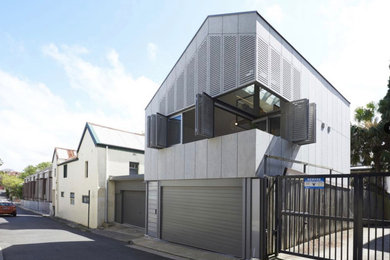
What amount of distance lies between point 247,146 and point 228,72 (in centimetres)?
286

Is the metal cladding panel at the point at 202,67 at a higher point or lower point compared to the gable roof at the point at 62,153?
higher

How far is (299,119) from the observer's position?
10.8 meters

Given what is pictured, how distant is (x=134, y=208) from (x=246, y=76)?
12.3m

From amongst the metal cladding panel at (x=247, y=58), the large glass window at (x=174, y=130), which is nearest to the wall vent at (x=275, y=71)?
the metal cladding panel at (x=247, y=58)

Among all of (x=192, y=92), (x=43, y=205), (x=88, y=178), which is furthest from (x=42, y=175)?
(x=192, y=92)

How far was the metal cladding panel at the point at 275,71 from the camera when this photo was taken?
10.2 metres

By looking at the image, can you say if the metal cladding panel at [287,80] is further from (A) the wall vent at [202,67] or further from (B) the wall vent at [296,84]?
(A) the wall vent at [202,67]

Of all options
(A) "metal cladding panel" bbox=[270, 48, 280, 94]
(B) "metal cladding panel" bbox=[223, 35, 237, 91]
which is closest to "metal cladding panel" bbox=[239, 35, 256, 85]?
(B) "metal cladding panel" bbox=[223, 35, 237, 91]

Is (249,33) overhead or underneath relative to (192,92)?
overhead

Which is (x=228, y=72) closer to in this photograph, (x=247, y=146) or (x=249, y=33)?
(x=249, y=33)

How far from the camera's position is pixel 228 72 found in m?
10.4

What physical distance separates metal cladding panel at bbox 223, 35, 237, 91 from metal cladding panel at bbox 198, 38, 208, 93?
3.55 ft

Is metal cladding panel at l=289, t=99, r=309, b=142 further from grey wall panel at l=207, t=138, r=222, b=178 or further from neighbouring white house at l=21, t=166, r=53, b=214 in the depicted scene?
neighbouring white house at l=21, t=166, r=53, b=214

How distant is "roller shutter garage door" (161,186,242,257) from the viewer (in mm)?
9852
